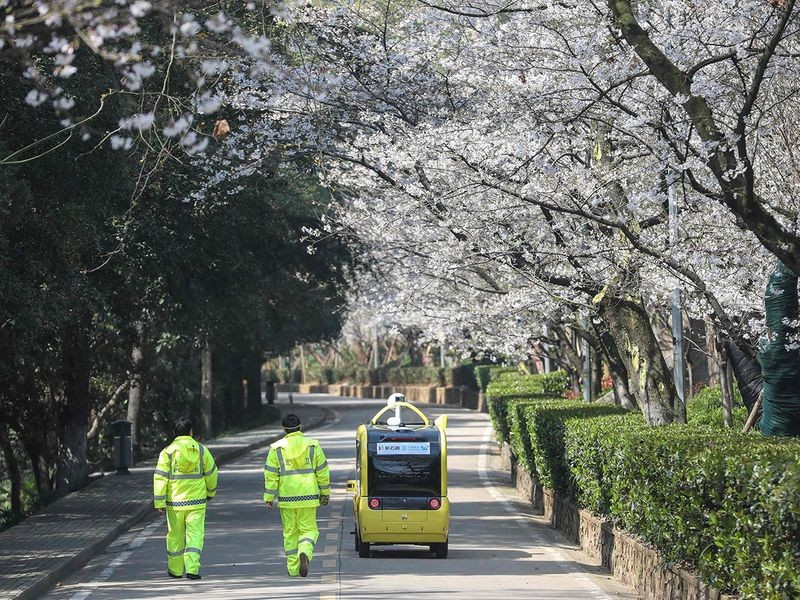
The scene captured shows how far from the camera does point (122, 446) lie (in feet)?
91.0

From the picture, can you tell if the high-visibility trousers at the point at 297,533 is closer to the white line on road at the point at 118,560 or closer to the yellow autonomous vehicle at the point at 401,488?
the yellow autonomous vehicle at the point at 401,488

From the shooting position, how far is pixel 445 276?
2456 centimetres

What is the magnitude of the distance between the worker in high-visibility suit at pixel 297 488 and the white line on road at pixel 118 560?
2001 millimetres

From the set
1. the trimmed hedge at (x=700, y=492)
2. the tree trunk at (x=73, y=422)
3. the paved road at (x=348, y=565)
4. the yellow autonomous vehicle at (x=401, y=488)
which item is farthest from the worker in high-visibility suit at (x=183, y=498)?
the tree trunk at (x=73, y=422)

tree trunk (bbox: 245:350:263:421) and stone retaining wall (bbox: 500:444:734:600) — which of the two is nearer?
stone retaining wall (bbox: 500:444:734:600)

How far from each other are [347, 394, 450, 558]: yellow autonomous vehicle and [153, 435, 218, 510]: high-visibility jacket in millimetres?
2023

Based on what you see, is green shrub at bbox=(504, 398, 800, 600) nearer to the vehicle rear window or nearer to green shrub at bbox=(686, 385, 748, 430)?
the vehicle rear window

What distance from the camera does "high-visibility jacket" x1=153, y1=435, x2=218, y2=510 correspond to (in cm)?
1384

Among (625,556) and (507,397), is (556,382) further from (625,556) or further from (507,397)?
(625,556)

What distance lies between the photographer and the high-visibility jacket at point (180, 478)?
1384 cm

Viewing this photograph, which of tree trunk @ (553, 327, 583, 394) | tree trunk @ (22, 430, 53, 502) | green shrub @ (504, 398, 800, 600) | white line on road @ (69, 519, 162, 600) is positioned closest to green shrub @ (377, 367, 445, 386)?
tree trunk @ (553, 327, 583, 394)

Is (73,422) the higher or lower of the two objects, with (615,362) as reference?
lower

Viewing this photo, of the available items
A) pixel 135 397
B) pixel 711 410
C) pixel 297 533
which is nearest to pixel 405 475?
pixel 297 533

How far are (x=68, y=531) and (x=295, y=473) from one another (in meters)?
5.80
